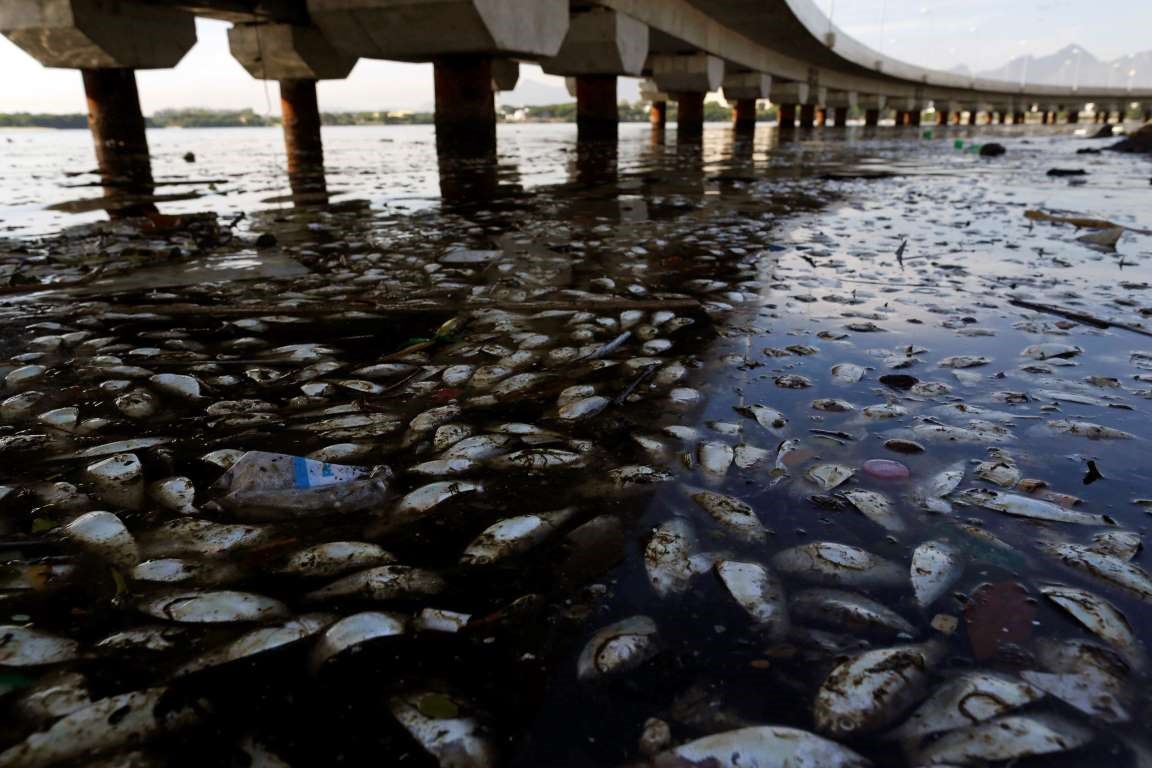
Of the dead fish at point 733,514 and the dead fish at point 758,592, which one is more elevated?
the dead fish at point 733,514

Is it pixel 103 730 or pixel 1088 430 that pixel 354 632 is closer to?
pixel 103 730

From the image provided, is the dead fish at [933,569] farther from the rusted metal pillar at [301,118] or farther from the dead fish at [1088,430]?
the rusted metal pillar at [301,118]

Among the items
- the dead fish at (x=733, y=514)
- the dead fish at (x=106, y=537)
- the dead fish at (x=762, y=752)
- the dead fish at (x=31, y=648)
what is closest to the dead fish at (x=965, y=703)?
the dead fish at (x=762, y=752)

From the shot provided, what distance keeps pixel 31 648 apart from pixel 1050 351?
383 cm

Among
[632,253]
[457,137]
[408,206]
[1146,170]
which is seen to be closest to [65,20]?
[457,137]

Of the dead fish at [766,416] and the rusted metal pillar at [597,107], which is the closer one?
the dead fish at [766,416]

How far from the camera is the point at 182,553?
168 cm

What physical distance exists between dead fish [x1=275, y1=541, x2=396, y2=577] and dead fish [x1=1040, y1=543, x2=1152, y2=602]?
5.40 ft

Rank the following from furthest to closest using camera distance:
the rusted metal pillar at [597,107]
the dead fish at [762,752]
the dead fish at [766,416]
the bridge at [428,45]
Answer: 1. the rusted metal pillar at [597,107]
2. the bridge at [428,45]
3. the dead fish at [766,416]
4. the dead fish at [762,752]

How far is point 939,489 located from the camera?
1.98m

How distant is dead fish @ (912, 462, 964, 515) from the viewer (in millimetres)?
1895

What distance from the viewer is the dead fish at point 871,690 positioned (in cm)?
121

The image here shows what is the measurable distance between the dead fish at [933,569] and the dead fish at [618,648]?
632 mm

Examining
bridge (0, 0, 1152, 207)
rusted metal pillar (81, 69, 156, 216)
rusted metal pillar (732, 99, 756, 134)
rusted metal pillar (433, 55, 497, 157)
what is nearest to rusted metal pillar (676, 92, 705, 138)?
bridge (0, 0, 1152, 207)
